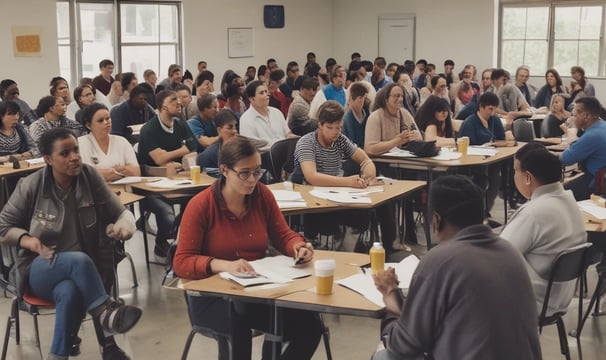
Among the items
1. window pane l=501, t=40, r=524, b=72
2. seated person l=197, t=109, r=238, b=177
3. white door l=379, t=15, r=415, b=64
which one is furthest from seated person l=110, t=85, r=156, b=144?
window pane l=501, t=40, r=524, b=72

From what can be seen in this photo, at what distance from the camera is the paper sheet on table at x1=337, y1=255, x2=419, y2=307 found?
3090 millimetres

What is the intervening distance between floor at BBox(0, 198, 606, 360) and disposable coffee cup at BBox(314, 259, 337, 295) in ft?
4.77

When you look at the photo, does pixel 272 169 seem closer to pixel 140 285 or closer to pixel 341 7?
pixel 140 285

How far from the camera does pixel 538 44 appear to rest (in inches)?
587

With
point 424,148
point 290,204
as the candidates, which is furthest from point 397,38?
point 290,204

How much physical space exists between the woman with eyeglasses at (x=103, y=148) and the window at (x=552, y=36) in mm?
10736

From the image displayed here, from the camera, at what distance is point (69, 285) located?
152 inches

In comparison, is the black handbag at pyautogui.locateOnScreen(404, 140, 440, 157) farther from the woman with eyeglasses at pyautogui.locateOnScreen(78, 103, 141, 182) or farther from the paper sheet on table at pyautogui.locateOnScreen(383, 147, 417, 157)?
the woman with eyeglasses at pyautogui.locateOnScreen(78, 103, 141, 182)

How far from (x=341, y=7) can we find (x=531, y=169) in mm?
13988

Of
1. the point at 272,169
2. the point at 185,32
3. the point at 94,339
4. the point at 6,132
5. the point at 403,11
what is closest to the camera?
the point at 94,339

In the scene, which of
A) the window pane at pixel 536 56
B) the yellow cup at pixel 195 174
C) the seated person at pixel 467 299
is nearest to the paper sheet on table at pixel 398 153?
the yellow cup at pixel 195 174

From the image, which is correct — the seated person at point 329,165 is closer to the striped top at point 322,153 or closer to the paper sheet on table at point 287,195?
the striped top at point 322,153

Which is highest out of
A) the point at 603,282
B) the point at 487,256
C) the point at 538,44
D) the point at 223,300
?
the point at 538,44

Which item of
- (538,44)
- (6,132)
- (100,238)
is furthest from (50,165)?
(538,44)
